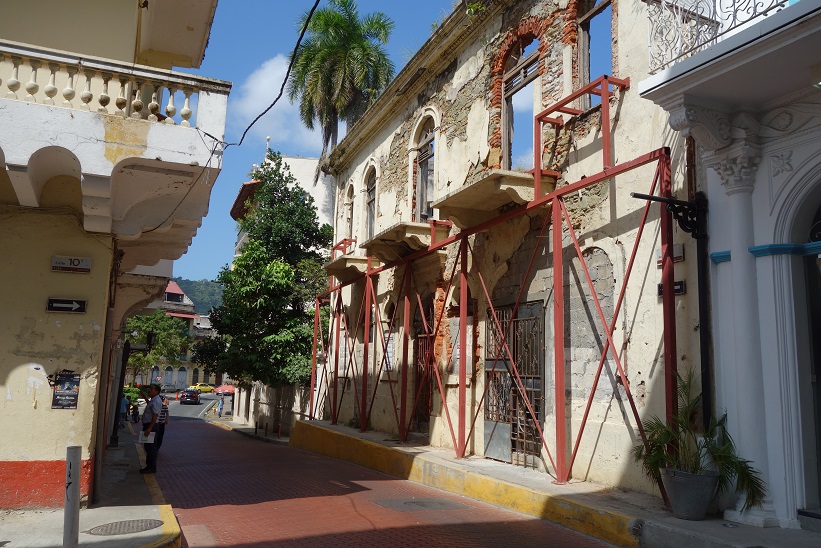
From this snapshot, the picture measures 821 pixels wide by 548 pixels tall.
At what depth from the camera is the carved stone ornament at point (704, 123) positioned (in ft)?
22.9

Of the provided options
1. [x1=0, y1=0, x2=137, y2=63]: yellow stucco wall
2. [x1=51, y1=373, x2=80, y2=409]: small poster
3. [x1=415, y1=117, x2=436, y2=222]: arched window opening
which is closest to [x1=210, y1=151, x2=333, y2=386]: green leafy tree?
[x1=415, y1=117, x2=436, y2=222]: arched window opening

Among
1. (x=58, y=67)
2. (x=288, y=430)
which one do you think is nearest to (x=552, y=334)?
(x=58, y=67)

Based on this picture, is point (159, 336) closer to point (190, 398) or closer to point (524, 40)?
point (190, 398)

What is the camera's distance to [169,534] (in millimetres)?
6461

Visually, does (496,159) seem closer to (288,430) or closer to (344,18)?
(288,430)

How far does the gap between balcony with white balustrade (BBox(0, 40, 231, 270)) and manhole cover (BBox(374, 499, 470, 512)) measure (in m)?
4.68

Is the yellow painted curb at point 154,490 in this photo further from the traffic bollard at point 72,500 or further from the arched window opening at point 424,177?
the arched window opening at point 424,177

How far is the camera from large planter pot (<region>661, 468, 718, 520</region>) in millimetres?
6602

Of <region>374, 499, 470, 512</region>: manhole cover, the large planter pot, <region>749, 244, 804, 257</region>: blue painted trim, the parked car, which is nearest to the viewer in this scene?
the large planter pot

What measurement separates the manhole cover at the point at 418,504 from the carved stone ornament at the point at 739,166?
16.9ft

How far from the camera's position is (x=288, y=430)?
2519 centimetres

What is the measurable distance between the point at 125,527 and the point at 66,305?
2.68m

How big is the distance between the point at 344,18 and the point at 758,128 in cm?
2651

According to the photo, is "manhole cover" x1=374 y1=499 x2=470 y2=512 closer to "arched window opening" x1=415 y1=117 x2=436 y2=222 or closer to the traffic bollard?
the traffic bollard
